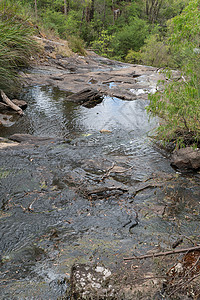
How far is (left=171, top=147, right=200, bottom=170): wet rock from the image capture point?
16.2ft

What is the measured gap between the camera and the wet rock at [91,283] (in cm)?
202

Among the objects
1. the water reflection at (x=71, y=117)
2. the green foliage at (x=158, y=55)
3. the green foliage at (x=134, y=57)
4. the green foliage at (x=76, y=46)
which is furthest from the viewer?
the green foliage at (x=134, y=57)

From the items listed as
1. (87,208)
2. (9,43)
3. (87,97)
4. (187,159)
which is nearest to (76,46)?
(87,97)

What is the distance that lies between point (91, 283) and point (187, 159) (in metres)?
3.55

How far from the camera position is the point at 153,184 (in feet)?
14.4

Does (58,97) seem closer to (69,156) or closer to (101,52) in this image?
(69,156)

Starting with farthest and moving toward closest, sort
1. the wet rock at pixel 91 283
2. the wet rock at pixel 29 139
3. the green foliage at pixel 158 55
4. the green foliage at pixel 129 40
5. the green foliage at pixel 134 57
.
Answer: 1. the green foliage at pixel 129 40
2. the green foliage at pixel 134 57
3. the green foliage at pixel 158 55
4. the wet rock at pixel 29 139
5. the wet rock at pixel 91 283

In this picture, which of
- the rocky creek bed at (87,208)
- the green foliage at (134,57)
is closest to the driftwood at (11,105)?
the rocky creek bed at (87,208)

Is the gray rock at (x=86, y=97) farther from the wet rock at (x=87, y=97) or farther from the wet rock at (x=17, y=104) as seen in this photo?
the wet rock at (x=17, y=104)

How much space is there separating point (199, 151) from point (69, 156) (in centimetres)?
265

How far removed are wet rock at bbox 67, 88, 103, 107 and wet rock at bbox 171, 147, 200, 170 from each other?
506 centimetres

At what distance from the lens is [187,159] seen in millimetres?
5008

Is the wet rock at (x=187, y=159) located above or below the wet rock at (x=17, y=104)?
above

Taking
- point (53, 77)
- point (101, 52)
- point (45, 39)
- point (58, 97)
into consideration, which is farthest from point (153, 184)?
point (101, 52)
